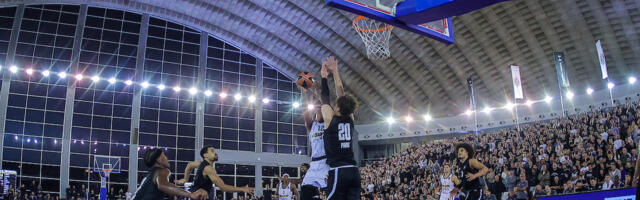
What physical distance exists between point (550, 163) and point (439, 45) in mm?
23662

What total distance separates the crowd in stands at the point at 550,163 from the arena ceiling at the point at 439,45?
1174cm

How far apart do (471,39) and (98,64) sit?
27.3 metres

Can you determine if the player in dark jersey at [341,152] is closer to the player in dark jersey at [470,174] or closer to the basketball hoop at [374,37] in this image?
the player in dark jersey at [470,174]

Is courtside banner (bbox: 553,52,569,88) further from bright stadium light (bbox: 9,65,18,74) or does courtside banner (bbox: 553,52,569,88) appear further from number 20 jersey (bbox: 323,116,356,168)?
bright stadium light (bbox: 9,65,18,74)

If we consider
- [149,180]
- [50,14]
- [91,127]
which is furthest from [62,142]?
[149,180]

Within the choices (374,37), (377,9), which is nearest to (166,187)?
(377,9)

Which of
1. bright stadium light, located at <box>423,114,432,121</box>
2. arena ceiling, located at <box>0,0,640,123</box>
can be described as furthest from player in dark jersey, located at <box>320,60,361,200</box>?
bright stadium light, located at <box>423,114,432,121</box>

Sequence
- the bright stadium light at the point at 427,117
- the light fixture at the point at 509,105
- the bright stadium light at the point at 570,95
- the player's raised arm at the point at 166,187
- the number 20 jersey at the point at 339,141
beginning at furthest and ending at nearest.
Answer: the bright stadium light at the point at 427,117, the light fixture at the point at 509,105, the bright stadium light at the point at 570,95, the number 20 jersey at the point at 339,141, the player's raised arm at the point at 166,187

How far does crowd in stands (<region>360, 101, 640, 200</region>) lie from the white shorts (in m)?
9.32

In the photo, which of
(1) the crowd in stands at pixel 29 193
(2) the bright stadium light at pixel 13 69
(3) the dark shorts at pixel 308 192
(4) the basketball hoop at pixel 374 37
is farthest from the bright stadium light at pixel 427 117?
(3) the dark shorts at pixel 308 192

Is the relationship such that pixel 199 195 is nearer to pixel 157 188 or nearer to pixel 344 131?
pixel 157 188

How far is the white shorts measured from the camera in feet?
25.4

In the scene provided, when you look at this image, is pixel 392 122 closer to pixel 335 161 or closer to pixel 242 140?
pixel 242 140

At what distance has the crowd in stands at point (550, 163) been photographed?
17.0m
